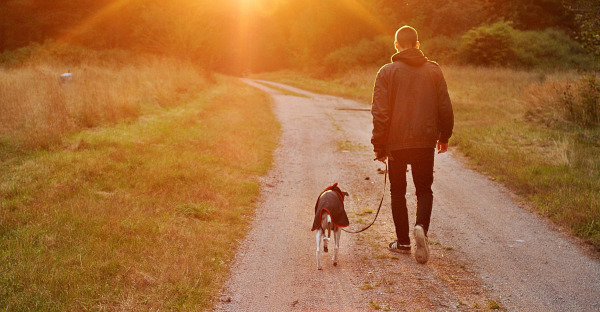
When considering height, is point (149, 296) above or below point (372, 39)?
below

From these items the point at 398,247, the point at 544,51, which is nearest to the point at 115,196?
the point at 398,247

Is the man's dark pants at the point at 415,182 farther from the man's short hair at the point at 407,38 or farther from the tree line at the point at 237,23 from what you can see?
the tree line at the point at 237,23

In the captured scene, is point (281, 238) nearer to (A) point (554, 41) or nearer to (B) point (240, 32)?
(A) point (554, 41)

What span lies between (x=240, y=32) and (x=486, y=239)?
67531mm

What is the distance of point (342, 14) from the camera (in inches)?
1951

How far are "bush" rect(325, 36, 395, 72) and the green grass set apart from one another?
32427mm

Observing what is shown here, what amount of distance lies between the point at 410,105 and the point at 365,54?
38659mm

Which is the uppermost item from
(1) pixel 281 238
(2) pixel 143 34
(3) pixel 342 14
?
(3) pixel 342 14

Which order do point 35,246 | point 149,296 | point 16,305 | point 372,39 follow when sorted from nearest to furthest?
point 16,305 → point 149,296 → point 35,246 → point 372,39

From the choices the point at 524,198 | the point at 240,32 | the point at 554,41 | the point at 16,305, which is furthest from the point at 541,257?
the point at 240,32

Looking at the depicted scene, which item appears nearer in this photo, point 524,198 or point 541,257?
point 541,257

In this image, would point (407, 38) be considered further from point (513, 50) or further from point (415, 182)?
point (513, 50)

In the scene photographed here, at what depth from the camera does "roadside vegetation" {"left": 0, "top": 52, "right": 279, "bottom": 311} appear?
412cm

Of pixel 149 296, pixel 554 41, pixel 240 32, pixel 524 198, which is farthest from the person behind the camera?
pixel 240 32
